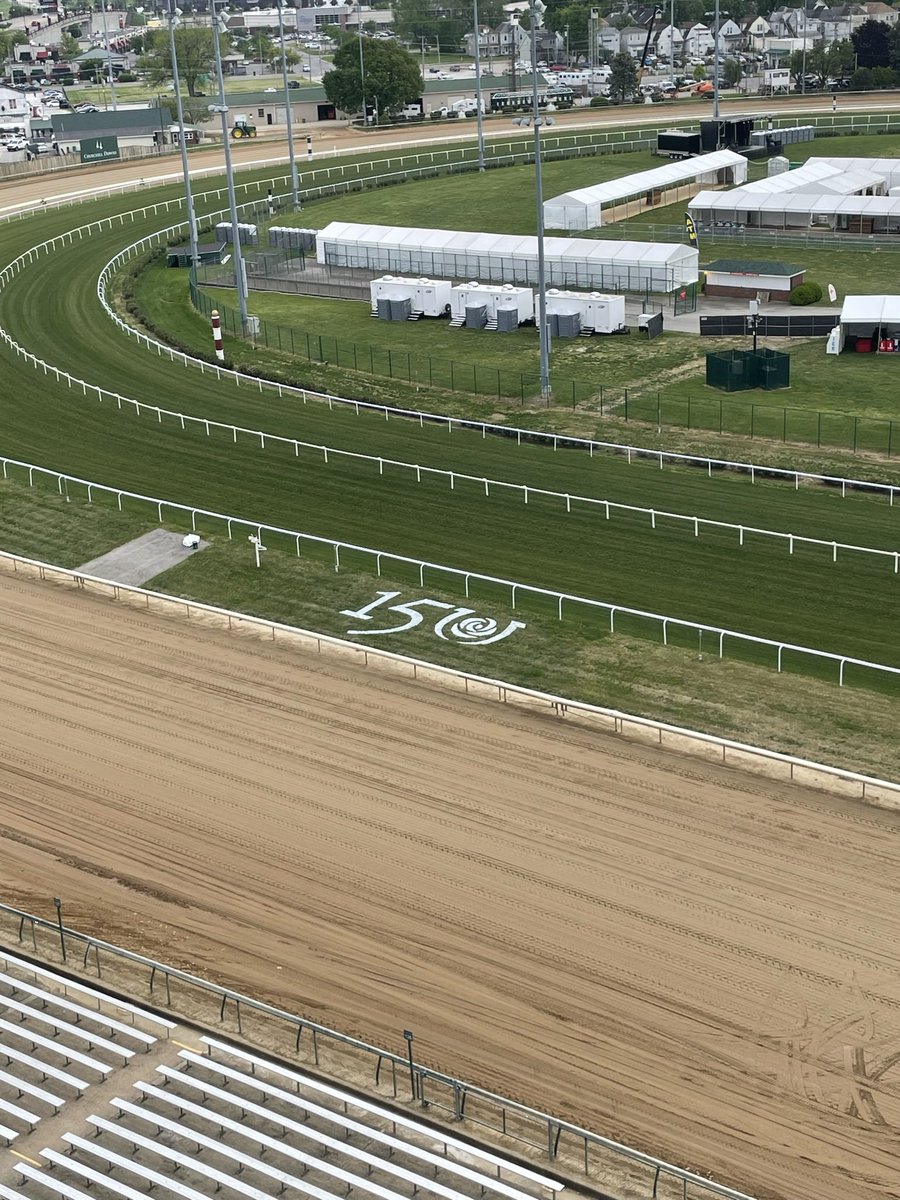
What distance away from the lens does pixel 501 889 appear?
2219 centimetres

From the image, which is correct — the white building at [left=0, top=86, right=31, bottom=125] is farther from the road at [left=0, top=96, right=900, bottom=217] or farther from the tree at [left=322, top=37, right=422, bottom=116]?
the tree at [left=322, top=37, right=422, bottom=116]

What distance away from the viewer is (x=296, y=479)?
40219 millimetres

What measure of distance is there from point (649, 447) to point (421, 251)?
29722mm

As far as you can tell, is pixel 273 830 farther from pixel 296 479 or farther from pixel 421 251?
pixel 421 251

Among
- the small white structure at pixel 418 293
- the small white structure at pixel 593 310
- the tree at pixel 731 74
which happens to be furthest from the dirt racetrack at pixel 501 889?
the tree at pixel 731 74

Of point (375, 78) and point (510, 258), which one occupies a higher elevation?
point (375, 78)

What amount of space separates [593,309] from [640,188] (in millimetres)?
28194

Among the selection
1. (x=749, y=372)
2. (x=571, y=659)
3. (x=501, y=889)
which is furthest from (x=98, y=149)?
(x=501, y=889)

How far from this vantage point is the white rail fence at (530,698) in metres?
24.8

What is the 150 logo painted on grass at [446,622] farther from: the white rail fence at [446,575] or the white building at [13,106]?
the white building at [13,106]

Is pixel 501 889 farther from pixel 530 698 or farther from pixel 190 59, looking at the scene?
pixel 190 59

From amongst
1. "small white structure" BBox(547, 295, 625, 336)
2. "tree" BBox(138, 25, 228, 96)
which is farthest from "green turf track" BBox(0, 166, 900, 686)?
"tree" BBox(138, 25, 228, 96)

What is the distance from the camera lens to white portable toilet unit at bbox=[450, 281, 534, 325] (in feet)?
193

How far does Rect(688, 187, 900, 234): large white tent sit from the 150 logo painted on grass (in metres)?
49.3
